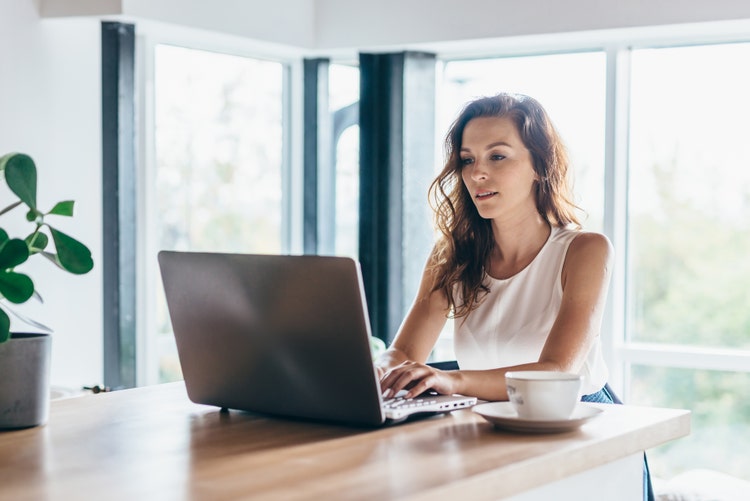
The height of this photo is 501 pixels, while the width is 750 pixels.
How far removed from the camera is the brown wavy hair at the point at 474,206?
2.41 meters

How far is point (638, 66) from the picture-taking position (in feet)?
12.5

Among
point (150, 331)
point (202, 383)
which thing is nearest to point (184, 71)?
point (150, 331)

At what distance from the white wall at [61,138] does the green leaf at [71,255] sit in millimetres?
1705

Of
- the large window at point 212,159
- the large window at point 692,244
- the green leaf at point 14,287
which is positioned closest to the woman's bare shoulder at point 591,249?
the green leaf at point 14,287

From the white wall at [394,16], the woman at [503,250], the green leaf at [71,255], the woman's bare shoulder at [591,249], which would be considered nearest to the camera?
the green leaf at [71,255]

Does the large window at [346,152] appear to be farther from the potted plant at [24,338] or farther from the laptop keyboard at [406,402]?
the potted plant at [24,338]

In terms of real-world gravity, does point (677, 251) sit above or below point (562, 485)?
above

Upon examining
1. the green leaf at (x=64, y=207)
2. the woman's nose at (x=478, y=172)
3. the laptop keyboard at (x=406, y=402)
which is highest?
the woman's nose at (x=478, y=172)

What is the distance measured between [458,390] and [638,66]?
2.36 m

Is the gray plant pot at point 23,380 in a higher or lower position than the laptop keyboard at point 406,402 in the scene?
higher

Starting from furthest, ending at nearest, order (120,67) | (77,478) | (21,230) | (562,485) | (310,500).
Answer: (120,67), (21,230), (562,485), (77,478), (310,500)

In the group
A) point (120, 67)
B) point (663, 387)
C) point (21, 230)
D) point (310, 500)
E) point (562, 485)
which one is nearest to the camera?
point (310, 500)

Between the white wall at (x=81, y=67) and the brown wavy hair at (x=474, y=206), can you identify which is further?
the white wall at (x=81, y=67)

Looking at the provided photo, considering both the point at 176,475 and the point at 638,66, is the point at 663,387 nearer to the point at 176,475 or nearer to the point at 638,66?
the point at 638,66
